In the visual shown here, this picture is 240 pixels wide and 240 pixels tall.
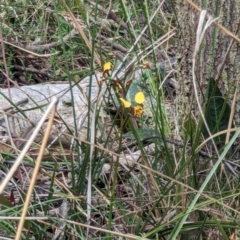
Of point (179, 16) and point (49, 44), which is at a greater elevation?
point (179, 16)

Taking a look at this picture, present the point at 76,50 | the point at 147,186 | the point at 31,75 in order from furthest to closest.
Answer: the point at 76,50, the point at 31,75, the point at 147,186

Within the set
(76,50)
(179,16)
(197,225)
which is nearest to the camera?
(197,225)

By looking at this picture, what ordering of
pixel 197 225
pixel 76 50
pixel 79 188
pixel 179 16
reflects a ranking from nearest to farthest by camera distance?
pixel 197 225
pixel 79 188
pixel 179 16
pixel 76 50

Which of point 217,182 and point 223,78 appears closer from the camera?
point 217,182

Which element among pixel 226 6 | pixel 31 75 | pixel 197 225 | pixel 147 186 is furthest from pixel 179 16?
pixel 31 75

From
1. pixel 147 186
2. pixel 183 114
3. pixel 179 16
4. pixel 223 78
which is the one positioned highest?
pixel 179 16

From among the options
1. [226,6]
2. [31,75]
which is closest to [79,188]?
[226,6]

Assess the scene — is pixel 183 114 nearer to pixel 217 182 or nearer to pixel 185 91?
pixel 185 91

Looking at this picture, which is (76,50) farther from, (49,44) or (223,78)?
(223,78)

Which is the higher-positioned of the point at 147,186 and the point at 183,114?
the point at 183,114
